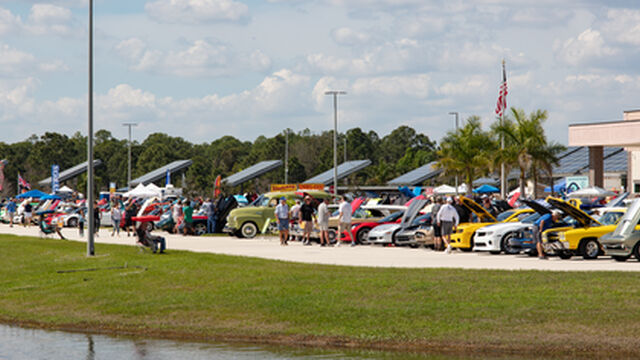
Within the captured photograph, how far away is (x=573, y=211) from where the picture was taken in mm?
23266

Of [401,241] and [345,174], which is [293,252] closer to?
[401,241]

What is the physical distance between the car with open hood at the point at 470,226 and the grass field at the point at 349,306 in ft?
23.8

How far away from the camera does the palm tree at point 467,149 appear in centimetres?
5866

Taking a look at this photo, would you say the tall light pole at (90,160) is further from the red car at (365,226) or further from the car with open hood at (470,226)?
the car with open hood at (470,226)

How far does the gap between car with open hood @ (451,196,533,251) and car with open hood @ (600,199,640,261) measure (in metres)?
5.31

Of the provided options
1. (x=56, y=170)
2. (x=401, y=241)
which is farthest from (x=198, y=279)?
(x=56, y=170)

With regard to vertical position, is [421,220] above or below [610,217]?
below

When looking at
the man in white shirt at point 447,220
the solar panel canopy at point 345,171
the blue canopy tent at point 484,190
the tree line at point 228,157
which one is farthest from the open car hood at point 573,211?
Result: the tree line at point 228,157

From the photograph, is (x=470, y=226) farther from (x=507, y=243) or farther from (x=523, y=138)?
(x=523, y=138)

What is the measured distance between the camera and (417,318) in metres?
14.7

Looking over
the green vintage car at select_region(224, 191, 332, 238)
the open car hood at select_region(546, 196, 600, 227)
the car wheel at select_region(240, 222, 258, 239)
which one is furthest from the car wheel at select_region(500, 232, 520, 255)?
the car wheel at select_region(240, 222, 258, 239)

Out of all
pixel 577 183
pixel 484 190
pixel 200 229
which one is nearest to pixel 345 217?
pixel 200 229

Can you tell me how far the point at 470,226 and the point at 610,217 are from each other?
4530mm

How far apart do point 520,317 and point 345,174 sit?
6721cm
